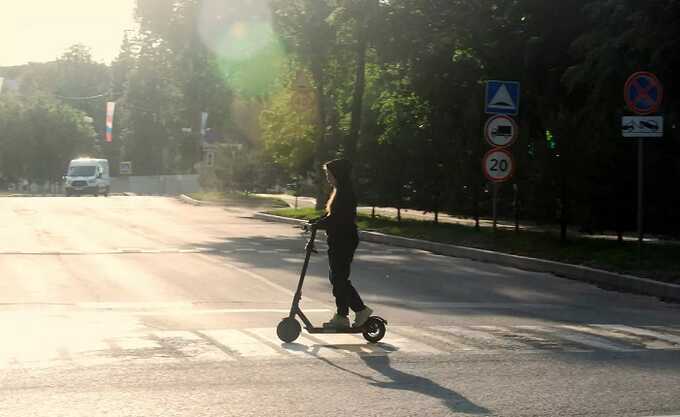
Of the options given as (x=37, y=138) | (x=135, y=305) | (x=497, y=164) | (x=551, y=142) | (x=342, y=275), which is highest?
(x=37, y=138)

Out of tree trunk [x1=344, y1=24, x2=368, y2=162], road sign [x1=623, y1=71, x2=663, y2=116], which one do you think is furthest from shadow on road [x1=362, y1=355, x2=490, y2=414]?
tree trunk [x1=344, y1=24, x2=368, y2=162]

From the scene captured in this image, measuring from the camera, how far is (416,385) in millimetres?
8234

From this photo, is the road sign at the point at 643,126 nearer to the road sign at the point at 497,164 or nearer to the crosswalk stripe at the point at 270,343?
the road sign at the point at 497,164

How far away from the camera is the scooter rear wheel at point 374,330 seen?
10.3 meters

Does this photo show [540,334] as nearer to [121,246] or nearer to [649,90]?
[649,90]

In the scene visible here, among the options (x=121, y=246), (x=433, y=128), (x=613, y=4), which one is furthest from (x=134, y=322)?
(x=433, y=128)

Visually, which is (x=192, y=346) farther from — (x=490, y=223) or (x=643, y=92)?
(x=490, y=223)

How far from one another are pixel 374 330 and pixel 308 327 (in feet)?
2.09

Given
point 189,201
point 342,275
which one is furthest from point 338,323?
point 189,201

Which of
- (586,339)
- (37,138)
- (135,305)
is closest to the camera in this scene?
(586,339)

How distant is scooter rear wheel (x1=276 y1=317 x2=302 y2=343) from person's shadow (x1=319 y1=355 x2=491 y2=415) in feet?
2.65

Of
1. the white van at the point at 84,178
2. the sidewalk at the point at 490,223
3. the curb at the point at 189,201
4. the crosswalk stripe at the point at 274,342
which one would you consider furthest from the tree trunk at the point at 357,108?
the white van at the point at 84,178

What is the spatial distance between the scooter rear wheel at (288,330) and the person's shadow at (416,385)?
0.81m

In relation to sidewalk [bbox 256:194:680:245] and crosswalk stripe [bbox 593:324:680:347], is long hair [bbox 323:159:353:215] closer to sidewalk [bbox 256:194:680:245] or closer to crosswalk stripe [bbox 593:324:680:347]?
crosswalk stripe [bbox 593:324:680:347]
